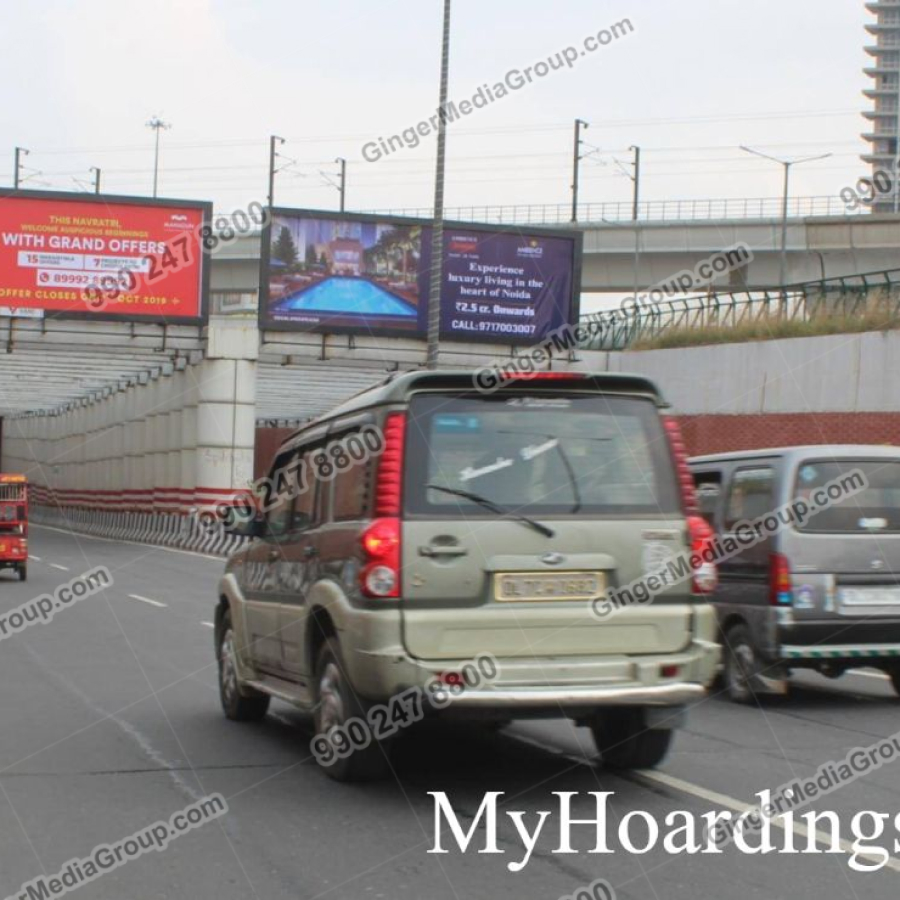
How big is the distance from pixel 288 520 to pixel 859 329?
2343cm

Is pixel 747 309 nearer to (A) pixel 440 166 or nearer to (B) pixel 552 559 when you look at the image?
(A) pixel 440 166

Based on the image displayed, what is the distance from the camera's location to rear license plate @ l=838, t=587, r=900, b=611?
11.2m

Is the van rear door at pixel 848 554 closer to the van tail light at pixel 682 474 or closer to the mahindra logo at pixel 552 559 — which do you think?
the van tail light at pixel 682 474

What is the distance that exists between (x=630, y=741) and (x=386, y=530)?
1.88 m

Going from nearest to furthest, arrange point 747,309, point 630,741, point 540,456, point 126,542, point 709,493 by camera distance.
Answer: point 540,456 < point 630,741 < point 709,493 < point 747,309 < point 126,542

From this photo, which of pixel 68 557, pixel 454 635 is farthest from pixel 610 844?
pixel 68 557

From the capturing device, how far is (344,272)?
42375 mm

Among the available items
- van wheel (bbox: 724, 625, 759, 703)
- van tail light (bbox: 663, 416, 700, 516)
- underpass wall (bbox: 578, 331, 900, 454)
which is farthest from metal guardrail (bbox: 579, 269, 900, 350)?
van tail light (bbox: 663, 416, 700, 516)

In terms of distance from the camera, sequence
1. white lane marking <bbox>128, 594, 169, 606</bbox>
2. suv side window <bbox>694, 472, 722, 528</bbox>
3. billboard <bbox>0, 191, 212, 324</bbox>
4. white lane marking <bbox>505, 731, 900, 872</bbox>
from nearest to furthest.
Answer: white lane marking <bbox>505, 731, 900, 872</bbox>
suv side window <bbox>694, 472, 722, 528</bbox>
white lane marking <bbox>128, 594, 169, 606</bbox>
billboard <bbox>0, 191, 212, 324</bbox>

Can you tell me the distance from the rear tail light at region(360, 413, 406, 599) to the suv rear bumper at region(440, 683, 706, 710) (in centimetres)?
63

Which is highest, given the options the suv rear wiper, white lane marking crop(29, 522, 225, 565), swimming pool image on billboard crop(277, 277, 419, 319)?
swimming pool image on billboard crop(277, 277, 419, 319)

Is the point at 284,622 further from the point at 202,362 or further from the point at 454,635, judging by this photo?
the point at 202,362

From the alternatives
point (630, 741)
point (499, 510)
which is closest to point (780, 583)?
point (630, 741)

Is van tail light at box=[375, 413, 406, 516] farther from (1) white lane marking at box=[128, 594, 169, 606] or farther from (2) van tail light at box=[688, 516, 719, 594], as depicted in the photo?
(1) white lane marking at box=[128, 594, 169, 606]
